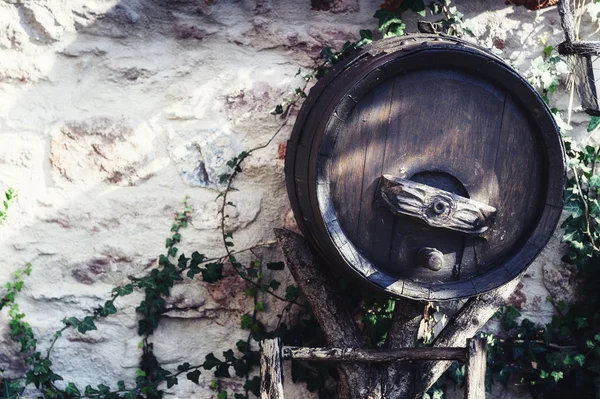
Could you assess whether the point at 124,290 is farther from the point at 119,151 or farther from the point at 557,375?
the point at 557,375

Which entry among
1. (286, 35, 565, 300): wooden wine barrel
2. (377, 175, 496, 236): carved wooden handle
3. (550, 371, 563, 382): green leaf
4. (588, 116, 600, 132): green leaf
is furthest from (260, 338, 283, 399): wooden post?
(588, 116, 600, 132): green leaf

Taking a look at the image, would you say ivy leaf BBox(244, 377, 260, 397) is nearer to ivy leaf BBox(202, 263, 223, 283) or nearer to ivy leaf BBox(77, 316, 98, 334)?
ivy leaf BBox(202, 263, 223, 283)

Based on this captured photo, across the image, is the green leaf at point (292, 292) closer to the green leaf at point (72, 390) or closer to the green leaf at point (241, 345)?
the green leaf at point (241, 345)

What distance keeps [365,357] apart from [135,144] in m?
0.98

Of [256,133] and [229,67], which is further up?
[229,67]

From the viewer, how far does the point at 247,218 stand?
2.37 metres

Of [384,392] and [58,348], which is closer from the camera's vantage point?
[384,392]

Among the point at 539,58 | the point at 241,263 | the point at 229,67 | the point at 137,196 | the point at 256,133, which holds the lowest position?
the point at 241,263

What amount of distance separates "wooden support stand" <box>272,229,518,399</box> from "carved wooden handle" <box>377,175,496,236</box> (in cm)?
32

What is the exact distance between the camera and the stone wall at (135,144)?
2.24m

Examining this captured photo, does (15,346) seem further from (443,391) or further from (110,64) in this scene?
(443,391)

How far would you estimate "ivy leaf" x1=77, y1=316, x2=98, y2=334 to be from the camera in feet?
7.22

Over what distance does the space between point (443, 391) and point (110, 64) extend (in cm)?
154

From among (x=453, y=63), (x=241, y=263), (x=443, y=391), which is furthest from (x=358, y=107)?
(x=443, y=391)
